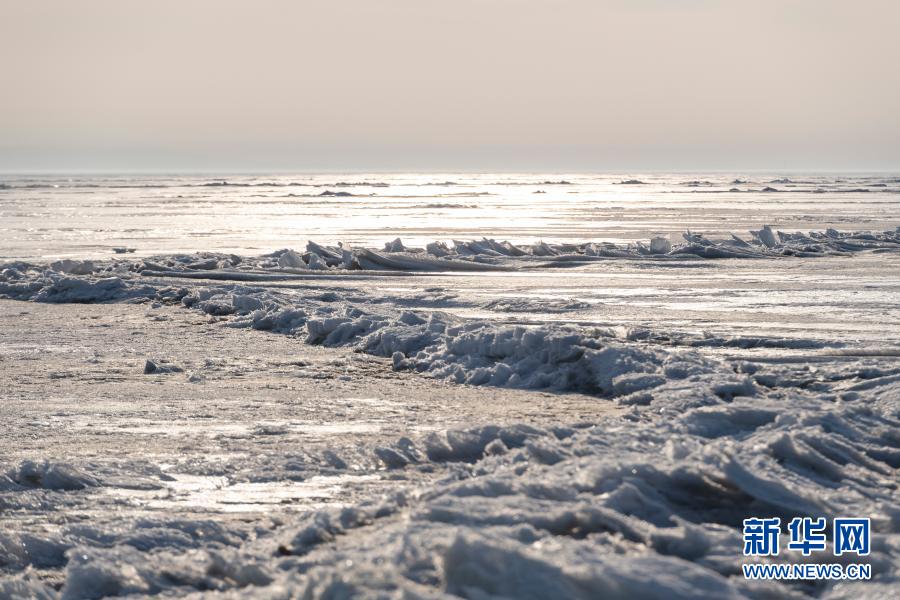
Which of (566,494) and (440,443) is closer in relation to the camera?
(566,494)

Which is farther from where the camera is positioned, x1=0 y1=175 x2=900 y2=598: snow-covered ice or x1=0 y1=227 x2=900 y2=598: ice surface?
x1=0 y1=175 x2=900 y2=598: snow-covered ice

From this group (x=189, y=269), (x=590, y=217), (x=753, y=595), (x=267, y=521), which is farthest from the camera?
(x=590, y=217)

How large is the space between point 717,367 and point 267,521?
485 cm

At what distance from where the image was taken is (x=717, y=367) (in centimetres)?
863

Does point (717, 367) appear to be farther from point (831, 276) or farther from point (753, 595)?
point (831, 276)

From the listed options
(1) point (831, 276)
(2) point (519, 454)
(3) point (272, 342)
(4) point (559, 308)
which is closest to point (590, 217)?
(1) point (831, 276)

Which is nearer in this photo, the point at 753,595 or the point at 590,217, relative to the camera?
the point at 753,595

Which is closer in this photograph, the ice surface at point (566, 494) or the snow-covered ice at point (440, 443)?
the ice surface at point (566, 494)

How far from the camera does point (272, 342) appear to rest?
11.5 metres

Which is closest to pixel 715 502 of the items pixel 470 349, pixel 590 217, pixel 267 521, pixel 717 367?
pixel 267 521

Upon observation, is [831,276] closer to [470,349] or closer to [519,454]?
[470,349]

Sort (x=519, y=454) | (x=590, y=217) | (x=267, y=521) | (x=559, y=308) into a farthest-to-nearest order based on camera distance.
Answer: (x=590, y=217)
(x=559, y=308)
(x=519, y=454)
(x=267, y=521)

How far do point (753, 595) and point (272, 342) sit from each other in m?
8.18

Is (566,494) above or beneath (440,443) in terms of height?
above
